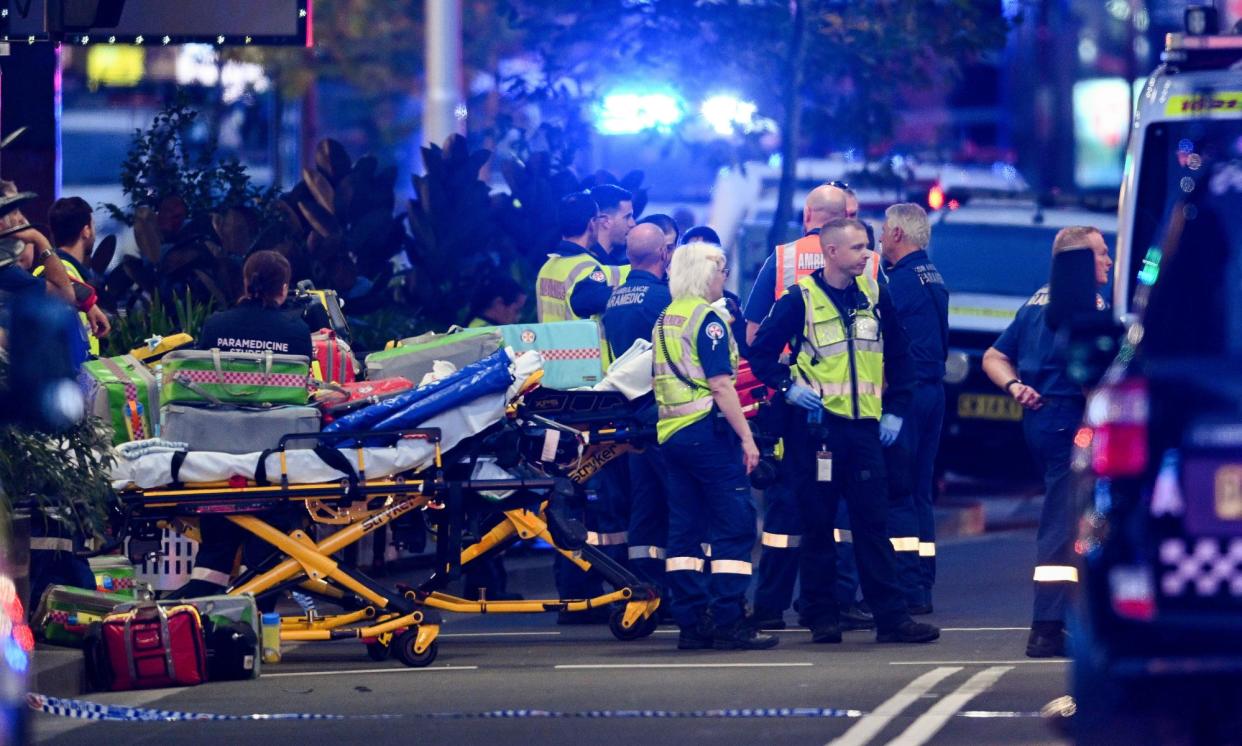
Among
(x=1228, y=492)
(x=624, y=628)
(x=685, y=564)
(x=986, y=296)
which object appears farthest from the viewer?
(x=986, y=296)

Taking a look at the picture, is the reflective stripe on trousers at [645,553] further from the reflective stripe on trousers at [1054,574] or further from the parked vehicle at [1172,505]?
the parked vehicle at [1172,505]

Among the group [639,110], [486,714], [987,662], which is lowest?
[987,662]

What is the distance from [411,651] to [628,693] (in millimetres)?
1501

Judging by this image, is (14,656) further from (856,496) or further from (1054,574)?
(856,496)

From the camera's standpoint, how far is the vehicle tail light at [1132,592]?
20.4ft

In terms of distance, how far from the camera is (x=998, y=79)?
189 feet

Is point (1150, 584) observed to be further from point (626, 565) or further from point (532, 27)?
point (532, 27)

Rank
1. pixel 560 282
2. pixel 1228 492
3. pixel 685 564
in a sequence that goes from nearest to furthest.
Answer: pixel 1228 492 → pixel 685 564 → pixel 560 282

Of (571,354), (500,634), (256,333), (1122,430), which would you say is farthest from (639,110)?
(1122,430)

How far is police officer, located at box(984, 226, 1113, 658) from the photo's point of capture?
10.7m

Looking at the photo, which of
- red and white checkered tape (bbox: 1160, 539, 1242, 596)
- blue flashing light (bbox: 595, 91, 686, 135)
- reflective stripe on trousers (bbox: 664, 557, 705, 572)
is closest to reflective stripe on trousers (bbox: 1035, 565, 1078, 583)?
reflective stripe on trousers (bbox: 664, 557, 705, 572)

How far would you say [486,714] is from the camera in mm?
9305

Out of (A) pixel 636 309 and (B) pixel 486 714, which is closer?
(B) pixel 486 714

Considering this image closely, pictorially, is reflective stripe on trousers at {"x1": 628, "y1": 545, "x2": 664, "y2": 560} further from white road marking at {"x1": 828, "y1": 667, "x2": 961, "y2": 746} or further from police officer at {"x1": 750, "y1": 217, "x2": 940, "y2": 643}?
white road marking at {"x1": 828, "y1": 667, "x2": 961, "y2": 746}
